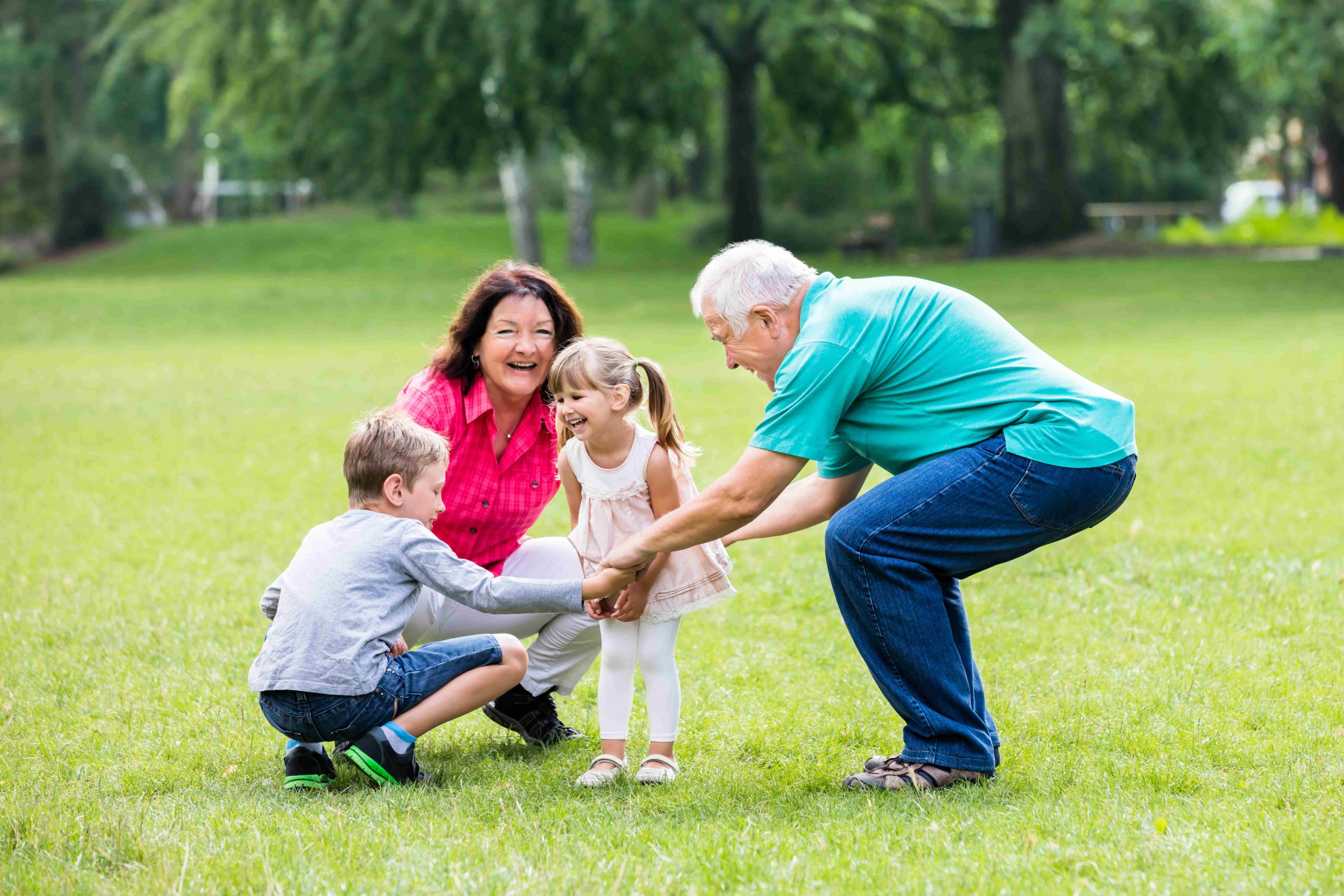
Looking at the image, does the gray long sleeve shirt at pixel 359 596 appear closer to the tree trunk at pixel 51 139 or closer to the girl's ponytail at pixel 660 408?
the girl's ponytail at pixel 660 408

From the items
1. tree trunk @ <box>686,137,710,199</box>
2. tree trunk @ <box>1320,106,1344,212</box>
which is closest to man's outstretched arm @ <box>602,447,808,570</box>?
tree trunk @ <box>1320,106,1344,212</box>

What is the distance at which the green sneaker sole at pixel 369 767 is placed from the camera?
4.10 metres

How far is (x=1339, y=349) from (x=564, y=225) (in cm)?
2839

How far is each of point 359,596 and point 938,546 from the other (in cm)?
166

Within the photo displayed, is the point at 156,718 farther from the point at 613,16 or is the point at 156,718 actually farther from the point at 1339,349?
the point at 613,16

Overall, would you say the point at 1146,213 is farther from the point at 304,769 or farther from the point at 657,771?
the point at 304,769

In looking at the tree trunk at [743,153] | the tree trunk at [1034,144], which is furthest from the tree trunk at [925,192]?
the tree trunk at [1034,144]

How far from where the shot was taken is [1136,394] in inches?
512

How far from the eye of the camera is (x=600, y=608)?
4309 millimetres

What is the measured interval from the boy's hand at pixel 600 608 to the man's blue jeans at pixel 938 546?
2.37 feet

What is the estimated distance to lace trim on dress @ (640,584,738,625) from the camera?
4.32m

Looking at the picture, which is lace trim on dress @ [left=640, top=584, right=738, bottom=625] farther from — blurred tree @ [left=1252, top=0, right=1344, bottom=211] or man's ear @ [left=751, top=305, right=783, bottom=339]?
blurred tree @ [left=1252, top=0, right=1344, bottom=211]

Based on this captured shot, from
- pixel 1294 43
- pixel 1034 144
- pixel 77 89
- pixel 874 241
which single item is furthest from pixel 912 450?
pixel 77 89

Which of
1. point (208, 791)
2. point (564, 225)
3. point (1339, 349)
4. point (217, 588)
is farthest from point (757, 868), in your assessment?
point (564, 225)
